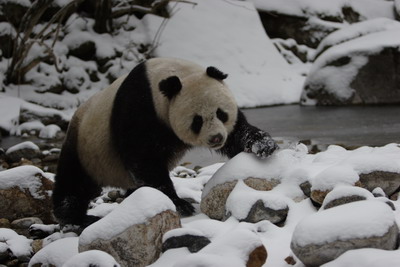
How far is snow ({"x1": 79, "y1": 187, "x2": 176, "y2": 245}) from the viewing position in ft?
7.44

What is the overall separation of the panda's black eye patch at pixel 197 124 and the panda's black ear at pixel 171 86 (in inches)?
8.1

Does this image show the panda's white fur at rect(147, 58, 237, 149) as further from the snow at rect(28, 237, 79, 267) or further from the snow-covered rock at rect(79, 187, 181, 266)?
the snow at rect(28, 237, 79, 267)

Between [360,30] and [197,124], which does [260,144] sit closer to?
[197,124]

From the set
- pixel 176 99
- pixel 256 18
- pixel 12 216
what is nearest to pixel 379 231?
pixel 176 99

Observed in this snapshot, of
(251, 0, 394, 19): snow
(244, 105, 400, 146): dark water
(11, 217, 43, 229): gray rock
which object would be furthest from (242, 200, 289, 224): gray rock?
(251, 0, 394, 19): snow

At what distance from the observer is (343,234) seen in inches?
72.9

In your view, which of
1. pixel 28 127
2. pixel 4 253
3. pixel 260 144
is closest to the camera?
pixel 4 253

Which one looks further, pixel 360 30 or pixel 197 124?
pixel 360 30

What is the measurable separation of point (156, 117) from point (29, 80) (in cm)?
716

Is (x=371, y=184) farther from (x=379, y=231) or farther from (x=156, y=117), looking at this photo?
(x=156, y=117)

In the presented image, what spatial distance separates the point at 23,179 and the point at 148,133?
111 centimetres

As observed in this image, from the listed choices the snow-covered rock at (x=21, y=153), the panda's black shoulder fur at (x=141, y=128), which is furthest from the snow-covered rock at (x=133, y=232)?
the snow-covered rock at (x=21, y=153)

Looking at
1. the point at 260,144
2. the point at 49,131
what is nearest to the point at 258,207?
the point at 260,144

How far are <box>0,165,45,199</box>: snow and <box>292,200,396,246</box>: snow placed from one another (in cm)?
230
